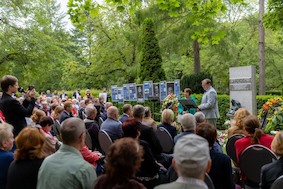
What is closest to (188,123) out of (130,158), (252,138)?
(252,138)

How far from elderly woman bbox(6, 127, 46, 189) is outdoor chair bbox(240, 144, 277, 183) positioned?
8.14ft

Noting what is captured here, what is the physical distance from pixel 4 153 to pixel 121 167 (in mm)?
1835

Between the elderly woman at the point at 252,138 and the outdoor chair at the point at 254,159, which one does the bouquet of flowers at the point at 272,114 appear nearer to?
the elderly woman at the point at 252,138

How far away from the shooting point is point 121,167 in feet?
8.19

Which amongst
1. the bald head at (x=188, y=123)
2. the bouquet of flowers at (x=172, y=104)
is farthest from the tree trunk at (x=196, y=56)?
the bald head at (x=188, y=123)

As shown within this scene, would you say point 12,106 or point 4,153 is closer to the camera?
point 4,153

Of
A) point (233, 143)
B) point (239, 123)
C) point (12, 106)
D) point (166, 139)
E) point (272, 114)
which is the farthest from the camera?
point (272, 114)

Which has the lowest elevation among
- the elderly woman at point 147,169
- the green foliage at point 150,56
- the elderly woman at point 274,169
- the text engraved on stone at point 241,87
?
the elderly woman at point 147,169

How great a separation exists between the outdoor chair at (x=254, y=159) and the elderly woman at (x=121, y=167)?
2.30m

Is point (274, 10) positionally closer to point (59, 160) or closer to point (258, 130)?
point (258, 130)

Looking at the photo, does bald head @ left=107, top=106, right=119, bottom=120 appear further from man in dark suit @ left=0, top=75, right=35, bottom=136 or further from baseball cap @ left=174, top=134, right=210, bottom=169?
baseball cap @ left=174, top=134, right=210, bottom=169

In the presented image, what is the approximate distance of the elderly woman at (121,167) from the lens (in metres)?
2.47

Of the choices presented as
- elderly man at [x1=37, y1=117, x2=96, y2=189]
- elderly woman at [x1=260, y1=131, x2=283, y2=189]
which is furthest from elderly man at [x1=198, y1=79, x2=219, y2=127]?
elderly man at [x1=37, y1=117, x2=96, y2=189]

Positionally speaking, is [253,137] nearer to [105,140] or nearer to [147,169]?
[147,169]
